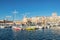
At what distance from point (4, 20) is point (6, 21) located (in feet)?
5.49

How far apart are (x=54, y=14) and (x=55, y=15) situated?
1.17m

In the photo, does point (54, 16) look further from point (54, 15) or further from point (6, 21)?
point (6, 21)

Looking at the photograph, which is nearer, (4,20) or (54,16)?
(4,20)

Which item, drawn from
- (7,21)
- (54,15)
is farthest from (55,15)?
(7,21)

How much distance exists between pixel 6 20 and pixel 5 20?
0.92m

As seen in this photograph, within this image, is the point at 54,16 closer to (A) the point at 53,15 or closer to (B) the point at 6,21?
(A) the point at 53,15

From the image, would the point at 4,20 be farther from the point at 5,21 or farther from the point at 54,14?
the point at 54,14

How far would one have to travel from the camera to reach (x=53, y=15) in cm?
15112

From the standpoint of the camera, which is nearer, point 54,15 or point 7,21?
point 7,21

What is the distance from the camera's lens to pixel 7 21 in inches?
4579

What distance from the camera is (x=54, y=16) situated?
150625 millimetres

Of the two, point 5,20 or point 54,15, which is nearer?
point 5,20

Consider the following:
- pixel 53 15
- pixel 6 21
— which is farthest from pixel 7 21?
pixel 53 15

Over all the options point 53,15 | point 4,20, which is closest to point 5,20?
point 4,20
